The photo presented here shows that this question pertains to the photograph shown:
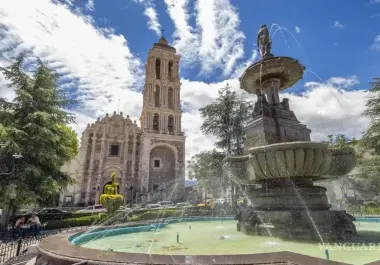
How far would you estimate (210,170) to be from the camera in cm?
2211

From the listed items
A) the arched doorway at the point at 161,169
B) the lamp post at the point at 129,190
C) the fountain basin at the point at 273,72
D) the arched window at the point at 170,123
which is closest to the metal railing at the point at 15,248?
the fountain basin at the point at 273,72

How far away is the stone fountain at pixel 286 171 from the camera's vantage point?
4.84 m

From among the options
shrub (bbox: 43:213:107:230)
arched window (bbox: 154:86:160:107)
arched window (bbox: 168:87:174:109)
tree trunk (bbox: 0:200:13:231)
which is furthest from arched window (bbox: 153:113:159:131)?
tree trunk (bbox: 0:200:13:231)

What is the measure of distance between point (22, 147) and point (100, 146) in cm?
2031

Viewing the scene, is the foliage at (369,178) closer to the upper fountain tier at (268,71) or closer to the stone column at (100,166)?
the upper fountain tier at (268,71)

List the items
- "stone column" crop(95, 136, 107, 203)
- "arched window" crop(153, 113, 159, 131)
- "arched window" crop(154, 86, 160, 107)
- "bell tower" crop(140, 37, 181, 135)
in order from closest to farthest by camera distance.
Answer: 1. "stone column" crop(95, 136, 107, 203)
2. "bell tower" crop(140, 37, 181, 135)
3. "arched window" crop(153, 113, 159, 131)
4. "arched window" crop(154, 86, 160, 107)

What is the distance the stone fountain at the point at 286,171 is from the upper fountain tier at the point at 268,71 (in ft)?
0.09

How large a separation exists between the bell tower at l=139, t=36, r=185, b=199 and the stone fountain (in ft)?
95.5

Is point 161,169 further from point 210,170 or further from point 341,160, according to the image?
point 341,160

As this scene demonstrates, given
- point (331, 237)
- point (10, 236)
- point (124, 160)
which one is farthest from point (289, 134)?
point (124, 160)

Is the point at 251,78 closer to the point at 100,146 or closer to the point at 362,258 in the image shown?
the point at 362,258

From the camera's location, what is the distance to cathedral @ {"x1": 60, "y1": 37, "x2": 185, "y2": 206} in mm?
32219

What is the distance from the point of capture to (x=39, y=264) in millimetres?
3230

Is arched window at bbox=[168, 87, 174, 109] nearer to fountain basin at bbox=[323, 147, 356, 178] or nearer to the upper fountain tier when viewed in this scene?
the upper fountain tier
